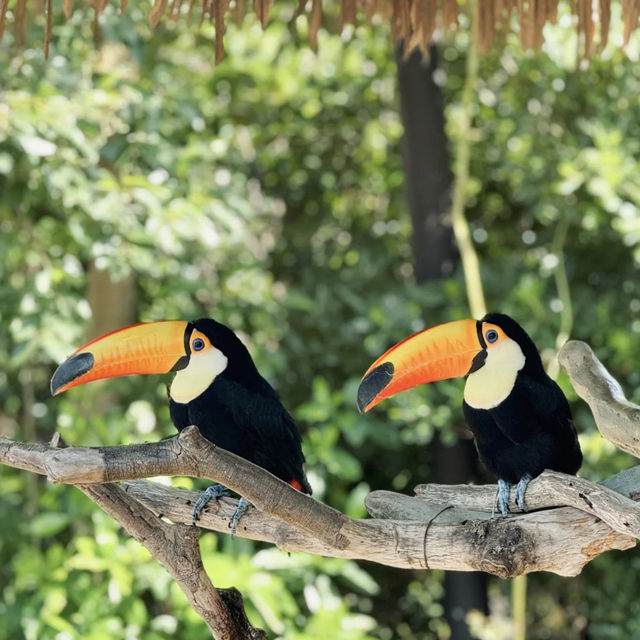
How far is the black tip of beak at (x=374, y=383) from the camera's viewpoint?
4.58 ft

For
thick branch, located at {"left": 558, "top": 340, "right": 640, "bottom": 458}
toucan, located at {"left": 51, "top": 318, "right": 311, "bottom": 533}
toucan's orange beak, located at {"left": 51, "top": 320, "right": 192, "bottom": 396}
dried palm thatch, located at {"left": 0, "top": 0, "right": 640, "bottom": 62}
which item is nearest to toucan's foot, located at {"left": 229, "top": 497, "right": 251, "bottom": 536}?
toucan, located at {"left": 51, "top": 318, "right": 311, "bottom": 533}

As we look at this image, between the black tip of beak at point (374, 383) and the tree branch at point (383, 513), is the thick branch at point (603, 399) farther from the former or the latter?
the black tip of beak at point (374, 383)

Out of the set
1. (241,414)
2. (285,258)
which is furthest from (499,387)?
(285,258)

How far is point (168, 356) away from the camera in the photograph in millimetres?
1511

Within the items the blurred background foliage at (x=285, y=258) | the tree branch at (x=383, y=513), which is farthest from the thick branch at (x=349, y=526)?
the blurred background foliage at (x=285, y=258)

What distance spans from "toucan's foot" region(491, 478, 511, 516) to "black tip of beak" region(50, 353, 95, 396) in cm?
58

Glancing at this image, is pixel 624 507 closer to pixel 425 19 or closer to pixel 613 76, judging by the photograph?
pixel 425 19

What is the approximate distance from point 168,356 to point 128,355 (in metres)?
0.08

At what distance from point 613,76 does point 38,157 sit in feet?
5.42

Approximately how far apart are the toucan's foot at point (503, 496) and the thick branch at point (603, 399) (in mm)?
154

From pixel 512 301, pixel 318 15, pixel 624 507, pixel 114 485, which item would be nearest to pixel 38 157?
pixel 318 15

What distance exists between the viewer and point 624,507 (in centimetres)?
132

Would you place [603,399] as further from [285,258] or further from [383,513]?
[285,258]

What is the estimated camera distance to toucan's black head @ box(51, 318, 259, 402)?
1.43 m
